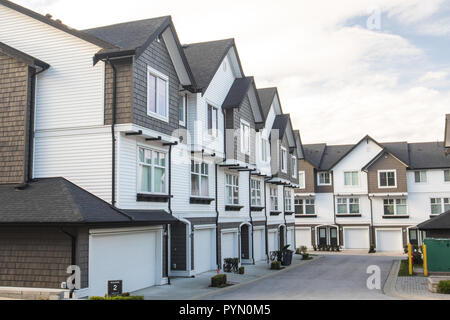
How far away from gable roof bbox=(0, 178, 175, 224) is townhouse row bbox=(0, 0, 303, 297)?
5 cm

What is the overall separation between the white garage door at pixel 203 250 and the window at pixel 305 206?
28858mm

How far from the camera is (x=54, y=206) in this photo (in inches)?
611

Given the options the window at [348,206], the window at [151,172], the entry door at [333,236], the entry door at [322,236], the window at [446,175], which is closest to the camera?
the window at [151,172]

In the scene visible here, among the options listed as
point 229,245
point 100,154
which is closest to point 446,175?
point 229,245

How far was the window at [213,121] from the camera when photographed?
82.1 feet

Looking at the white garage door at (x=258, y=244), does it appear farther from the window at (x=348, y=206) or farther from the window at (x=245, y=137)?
the window at (x=348, y=206)

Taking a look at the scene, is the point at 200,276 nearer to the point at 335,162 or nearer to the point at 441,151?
the point at 335,162

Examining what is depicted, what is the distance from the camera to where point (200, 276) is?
2272 centimetres

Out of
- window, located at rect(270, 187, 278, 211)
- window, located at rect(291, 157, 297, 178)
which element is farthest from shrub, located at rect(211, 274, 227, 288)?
window, located at rect(291, 157, 297, 178)

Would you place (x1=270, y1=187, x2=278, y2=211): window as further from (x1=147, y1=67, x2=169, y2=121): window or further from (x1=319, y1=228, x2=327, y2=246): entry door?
(x1=147, y1=67, x2=169, y2=121): window

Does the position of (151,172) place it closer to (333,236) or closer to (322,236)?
(322,236)

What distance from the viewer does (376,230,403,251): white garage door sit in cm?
4862

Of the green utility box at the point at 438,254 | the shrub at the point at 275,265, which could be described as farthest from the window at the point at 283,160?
the green utility box at the point at 438,254

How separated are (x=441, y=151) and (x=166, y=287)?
40228 millimetres
